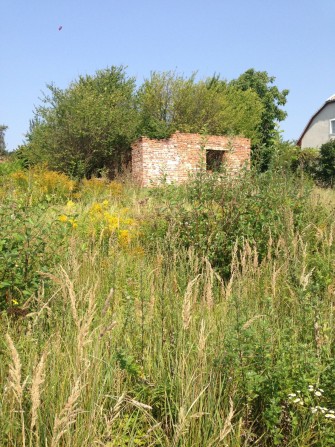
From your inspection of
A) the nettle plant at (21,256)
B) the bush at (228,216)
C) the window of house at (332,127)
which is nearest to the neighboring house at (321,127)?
the window of house at (332,127)

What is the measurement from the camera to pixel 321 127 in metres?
32.2

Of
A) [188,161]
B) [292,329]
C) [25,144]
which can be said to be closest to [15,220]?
[292,329]

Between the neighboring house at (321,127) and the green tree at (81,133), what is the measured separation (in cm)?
1649

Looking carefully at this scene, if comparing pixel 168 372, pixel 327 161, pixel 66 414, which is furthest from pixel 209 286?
pixel 327 161

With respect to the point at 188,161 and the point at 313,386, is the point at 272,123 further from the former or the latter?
the point at 313,386

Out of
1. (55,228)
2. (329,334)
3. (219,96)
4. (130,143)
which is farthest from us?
(219,96)

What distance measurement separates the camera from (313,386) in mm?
2178

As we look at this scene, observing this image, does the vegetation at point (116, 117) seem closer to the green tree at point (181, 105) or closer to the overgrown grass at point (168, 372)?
the green tree at point (181, 105)

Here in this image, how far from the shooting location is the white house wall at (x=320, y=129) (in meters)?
31.5

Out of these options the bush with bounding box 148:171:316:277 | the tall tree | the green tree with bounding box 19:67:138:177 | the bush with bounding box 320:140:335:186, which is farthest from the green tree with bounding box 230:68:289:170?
the bush with bounding box 148:171:316:277

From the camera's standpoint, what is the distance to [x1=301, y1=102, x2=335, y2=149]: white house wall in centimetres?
3153

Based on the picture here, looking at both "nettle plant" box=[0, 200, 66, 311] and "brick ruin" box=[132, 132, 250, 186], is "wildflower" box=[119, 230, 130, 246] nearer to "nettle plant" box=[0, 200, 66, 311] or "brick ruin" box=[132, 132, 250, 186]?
"nettle plant" box=[0, 200, 66, 311]

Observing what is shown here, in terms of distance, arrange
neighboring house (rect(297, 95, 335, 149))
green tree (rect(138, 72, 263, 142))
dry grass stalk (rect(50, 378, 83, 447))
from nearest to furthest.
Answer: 1. dry grass stalk (rect(50, 378, 83, 447))
2. green tree (rect(138, 72, 263, 142))
3. neighboring house (rect(297, 95, 335, 149))

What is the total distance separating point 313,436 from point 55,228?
8.43ft
